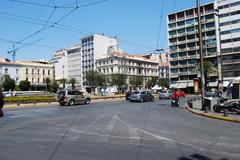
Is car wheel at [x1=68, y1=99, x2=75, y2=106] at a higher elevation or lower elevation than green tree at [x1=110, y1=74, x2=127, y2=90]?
lower

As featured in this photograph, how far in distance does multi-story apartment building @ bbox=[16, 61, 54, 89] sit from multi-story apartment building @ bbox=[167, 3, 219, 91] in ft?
165

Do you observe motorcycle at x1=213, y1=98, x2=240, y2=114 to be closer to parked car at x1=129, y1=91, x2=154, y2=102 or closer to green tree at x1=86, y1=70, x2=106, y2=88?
parked car at x1=129, y1=91, x2=154, y2=102

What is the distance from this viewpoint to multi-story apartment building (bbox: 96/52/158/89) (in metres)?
125

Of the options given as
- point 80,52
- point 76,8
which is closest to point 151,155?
point 76,8

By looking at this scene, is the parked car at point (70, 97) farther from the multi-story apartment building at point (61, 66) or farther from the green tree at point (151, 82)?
the multi-story apartment building at point (61, 66)

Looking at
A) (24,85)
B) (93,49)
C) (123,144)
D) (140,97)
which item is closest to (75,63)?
(93,49)

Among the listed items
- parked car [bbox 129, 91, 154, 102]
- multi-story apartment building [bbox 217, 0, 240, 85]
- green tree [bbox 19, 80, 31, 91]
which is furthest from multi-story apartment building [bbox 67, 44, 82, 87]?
parked car [bbox 129, 91, 154, 102]

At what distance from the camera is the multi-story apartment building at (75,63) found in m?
144

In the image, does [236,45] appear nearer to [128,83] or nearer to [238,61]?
[238,61]

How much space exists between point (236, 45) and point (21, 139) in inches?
3550

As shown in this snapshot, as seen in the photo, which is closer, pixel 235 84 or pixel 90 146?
pixel 90 146

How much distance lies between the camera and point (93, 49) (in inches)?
5359

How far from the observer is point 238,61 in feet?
300

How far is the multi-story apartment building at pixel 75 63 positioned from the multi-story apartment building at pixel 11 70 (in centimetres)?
3305
